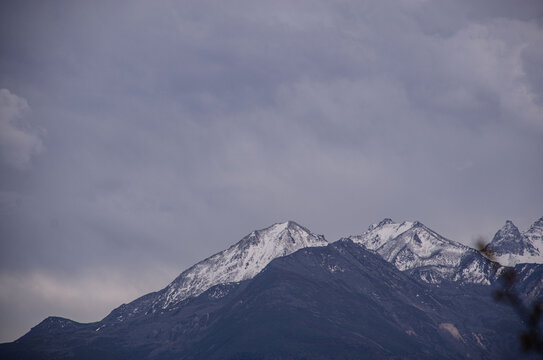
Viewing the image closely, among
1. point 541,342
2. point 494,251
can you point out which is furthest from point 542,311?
point 494,251

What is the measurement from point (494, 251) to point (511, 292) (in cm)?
253

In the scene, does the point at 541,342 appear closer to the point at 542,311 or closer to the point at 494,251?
the point at 542,311

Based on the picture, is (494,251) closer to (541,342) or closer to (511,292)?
(511,292)

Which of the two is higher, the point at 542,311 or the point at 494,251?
the point at 494,251

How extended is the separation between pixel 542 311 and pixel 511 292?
351cm

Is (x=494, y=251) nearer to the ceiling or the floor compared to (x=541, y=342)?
nearer to the ceiling

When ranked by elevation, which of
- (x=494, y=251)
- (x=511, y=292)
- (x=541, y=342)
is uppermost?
(x=494, y=251)

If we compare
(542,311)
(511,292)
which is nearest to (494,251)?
(511,292)

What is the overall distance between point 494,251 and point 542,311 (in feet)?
17.4

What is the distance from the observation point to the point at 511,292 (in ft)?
126

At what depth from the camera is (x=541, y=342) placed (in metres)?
39.1

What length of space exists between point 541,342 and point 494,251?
239 inches
